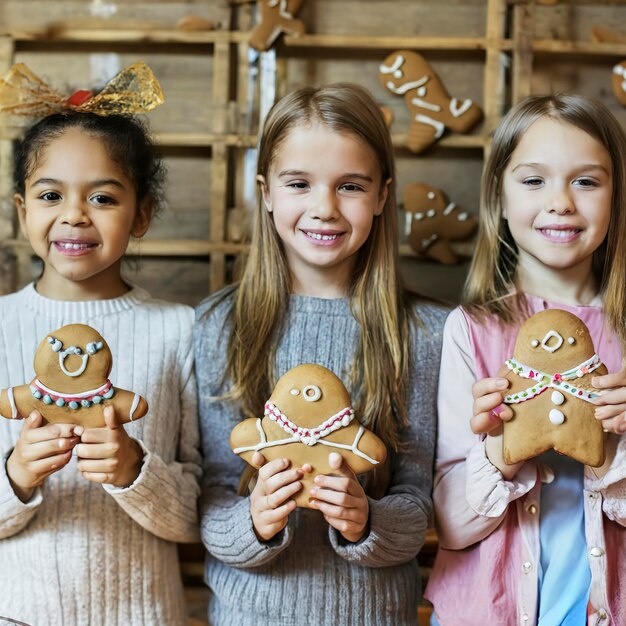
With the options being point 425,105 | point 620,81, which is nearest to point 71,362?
point 425,105

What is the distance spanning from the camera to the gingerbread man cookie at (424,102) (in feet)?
6.70

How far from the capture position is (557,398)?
3.97ft

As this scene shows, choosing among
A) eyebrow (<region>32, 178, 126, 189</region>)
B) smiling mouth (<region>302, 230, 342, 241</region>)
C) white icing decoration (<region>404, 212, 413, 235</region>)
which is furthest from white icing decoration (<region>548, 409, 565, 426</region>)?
white icing decoration (<region>404, 212, 413, 235</region>)

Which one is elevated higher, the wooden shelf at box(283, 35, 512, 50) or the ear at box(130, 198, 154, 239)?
the wooden shelf at box(283, 35, 512, 50)

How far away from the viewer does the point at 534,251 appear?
4.66 ft

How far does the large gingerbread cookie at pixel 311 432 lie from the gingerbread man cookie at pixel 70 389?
205mm

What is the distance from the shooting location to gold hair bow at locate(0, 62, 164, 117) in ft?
4.85

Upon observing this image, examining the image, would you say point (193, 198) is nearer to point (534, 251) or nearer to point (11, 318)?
point (11, 318)

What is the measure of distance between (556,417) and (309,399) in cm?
38

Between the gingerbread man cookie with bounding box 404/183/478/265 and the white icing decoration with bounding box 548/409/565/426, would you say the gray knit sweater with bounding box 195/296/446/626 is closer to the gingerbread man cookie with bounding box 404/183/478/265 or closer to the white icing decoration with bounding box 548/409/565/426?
the white icing decoration with bounding box 548/409/565/426

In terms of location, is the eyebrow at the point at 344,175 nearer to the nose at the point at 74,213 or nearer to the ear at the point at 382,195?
the ear at the point at 382,195

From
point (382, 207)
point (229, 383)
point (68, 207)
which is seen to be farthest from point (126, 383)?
point (382, 207)

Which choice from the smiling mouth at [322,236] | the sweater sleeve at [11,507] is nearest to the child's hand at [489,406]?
the smiling mouth at [322,236]

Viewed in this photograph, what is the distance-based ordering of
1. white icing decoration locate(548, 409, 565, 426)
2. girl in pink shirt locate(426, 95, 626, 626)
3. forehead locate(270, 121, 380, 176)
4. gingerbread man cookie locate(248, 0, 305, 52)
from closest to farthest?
white icing decoration locate(548, 409, 565, 426) → girl in pink shirt locate(426, 95, 626, 626) → forehead locate(270, 121, 380, 176) → gingerbread man cookie locate(248, 0, 305, 52)
